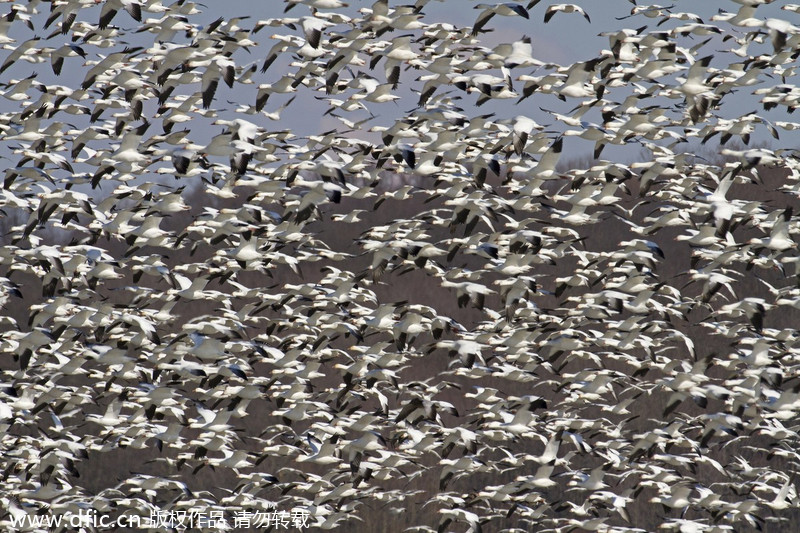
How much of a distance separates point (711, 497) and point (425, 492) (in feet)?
35.2

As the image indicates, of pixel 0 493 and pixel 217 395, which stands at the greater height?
pixel 217 395

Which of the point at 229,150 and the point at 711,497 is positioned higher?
the point at 229,150

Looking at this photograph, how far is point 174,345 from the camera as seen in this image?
25.5 metres

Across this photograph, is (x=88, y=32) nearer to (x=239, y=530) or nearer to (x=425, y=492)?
(x=239, y=530)

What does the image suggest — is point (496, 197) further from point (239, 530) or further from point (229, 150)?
point (239, 530)

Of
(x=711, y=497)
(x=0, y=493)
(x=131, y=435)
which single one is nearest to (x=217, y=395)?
(x=131, y=435)

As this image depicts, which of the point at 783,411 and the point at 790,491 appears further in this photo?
the point at 790,491

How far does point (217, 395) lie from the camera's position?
94.8ft

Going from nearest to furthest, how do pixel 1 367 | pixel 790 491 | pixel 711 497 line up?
pixel 711 497
pixel 790 491
pixel 1 367

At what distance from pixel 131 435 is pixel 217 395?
254cm

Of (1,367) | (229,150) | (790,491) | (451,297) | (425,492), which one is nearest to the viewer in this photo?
(229,150)

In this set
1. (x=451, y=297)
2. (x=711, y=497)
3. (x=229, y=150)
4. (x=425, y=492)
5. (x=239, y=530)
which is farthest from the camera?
(x=451, y=297)

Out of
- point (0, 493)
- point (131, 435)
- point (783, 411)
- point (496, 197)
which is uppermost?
point (496, 197)

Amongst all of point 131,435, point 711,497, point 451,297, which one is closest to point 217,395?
point 131,435
